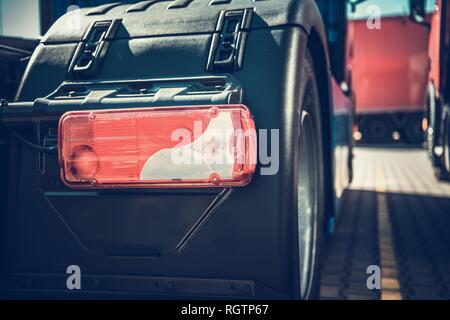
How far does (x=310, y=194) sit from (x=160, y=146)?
1.13 meters

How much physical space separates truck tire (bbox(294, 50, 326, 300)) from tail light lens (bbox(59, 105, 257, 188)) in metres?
0.68

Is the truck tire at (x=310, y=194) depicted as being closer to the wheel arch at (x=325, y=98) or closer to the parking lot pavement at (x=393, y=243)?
the wheel arch at (x=325, y=98)

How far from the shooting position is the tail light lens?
123cm

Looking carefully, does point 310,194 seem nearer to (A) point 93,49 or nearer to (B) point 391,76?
(A) point 93,49

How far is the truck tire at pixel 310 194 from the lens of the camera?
193 centimetres

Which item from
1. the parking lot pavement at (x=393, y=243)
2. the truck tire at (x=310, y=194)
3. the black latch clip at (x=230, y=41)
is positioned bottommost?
the parking lot pavement at (x=393, y=243)

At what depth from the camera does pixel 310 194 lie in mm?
2217

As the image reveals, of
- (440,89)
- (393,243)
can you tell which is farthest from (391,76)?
(393,243)

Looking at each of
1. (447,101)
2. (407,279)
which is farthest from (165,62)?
(447,101)

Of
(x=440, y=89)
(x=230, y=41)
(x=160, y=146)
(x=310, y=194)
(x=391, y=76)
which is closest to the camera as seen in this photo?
(x=160, y=146)

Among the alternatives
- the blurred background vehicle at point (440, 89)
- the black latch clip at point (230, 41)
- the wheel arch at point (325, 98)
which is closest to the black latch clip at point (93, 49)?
the black latch clip at point (230, 41)

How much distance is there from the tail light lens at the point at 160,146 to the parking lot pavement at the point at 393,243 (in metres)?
1.61

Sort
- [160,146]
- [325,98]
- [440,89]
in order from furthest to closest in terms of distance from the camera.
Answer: [440,89] → [325,98] → [160,146]

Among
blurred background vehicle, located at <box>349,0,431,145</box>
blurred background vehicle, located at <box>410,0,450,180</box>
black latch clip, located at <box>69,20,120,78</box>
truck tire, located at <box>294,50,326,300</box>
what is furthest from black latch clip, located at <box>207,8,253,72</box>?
blurred background vehicle, located at <box>349,0,431,145</box>
